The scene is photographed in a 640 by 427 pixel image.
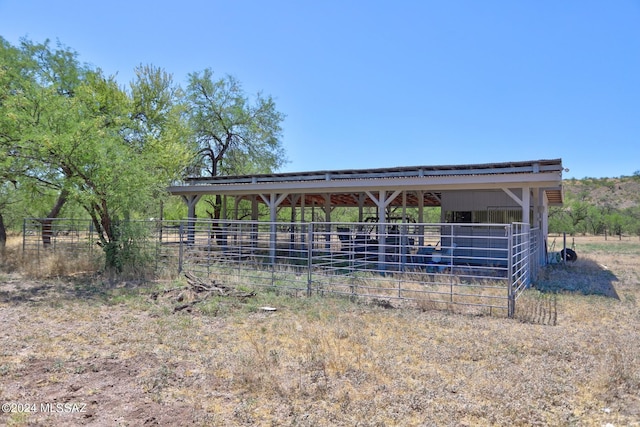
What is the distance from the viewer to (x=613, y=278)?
12.1 m

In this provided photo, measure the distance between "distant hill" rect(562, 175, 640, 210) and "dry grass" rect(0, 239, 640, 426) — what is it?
63.2m

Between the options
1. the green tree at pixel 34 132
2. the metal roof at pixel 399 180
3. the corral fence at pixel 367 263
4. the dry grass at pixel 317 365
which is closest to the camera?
the dry grass at pixel 317 365

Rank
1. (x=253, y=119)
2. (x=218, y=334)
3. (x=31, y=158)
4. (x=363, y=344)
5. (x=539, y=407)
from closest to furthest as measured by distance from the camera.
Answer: (x=539, y=407) < (x=363, y=344) < (x=218, y=334) < (x=31, y=158) < (x=253, y=119)

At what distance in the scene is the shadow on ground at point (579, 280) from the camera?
9.66 metres

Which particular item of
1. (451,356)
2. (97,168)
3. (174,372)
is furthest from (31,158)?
(451,356)

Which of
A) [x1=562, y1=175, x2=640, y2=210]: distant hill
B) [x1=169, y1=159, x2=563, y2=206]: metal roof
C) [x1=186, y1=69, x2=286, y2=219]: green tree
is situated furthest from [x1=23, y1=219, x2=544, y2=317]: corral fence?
[x1=562, y1=175, x2=640, y2=210]: distant hill

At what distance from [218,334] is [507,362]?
3.88 m

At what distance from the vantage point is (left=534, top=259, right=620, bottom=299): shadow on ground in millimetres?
9656

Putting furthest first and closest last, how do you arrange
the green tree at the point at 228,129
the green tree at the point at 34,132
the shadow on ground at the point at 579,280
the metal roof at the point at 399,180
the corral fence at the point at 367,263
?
1. the green tree at the point at 228,129
2. the metal roof at the point at 399,180
3. the shadow on ground at the point at 579,280
4. the green tree at the point at 34,132
5. the corral fence at the point at 367,263

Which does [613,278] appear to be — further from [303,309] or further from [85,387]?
[85,387]

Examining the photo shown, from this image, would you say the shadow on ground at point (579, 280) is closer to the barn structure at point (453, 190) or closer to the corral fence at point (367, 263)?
the corral fence at point (367, 263)

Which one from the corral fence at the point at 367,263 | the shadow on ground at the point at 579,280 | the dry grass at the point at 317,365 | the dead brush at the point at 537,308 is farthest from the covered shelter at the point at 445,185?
the dry grass at the point at 317,365

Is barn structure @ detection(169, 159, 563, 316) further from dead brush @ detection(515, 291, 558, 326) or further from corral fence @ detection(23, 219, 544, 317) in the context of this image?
dead brush @ detection(515, 291, 558, 326)

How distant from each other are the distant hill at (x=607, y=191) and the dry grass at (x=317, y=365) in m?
63.2
